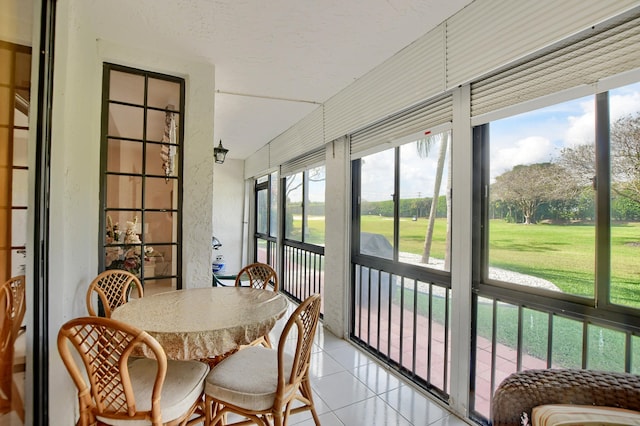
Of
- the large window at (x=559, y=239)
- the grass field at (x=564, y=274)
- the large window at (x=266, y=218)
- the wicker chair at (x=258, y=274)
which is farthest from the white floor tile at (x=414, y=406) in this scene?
the large window at (x=266, y=218)

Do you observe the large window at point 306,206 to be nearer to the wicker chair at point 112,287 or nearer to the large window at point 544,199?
the wicker chair at point 112,287

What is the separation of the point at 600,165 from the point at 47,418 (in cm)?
298

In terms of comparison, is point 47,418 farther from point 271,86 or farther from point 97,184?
point 271,86

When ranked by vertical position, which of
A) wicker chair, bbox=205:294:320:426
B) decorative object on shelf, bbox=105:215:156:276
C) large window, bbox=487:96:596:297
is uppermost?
large window, bbox=487:96:596:297

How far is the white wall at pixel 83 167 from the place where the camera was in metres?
1.55

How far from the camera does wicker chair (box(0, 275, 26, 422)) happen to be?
104 centimetres

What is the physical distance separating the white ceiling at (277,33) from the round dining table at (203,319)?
188cm

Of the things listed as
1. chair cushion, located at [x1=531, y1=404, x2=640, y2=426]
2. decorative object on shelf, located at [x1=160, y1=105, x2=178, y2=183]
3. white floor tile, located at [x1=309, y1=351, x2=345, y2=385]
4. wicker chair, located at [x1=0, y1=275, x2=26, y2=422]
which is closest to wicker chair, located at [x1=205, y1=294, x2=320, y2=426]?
wicker chair, located at [x1=0, y1=275, x2=26, y2=422]

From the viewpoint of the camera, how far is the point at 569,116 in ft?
5.00

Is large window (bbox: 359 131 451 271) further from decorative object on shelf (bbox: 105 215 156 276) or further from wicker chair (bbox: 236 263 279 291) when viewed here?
decorative object on shelf (bbox: 105 215 156 276)

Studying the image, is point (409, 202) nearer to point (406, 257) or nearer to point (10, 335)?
point (406, 257)

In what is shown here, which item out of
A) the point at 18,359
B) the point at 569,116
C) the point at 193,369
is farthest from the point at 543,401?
the point at 18,359

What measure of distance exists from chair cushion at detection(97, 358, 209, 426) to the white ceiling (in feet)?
7.03

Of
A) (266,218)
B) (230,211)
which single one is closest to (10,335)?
(266,218)
